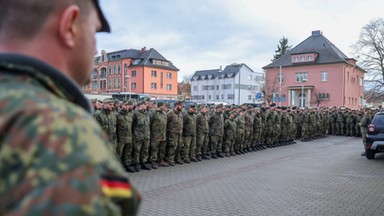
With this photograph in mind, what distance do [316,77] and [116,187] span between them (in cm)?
5778

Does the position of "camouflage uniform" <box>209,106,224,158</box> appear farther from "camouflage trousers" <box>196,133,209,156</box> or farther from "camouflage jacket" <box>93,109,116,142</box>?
"camouflage jacket" <box>93,109,116,142</box>

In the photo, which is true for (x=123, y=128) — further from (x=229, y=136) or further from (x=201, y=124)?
(x=229, y=136)

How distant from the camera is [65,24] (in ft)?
3.67

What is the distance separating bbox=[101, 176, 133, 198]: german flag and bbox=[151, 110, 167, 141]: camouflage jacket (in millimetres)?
10326

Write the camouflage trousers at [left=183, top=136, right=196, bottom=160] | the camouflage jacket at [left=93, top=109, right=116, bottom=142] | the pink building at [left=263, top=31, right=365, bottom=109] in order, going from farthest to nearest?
the pink building at [left=263, top=31, right=365, bottom=109]
the camouflage trousers at [left=183, top=136, right=196, bottom=160]
the camouflage jacket at [left=93, top=109, right=116, bottom=142]

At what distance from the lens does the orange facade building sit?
231 feet

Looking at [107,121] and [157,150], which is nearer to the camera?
[107,121]

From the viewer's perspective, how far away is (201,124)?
43.4 ft

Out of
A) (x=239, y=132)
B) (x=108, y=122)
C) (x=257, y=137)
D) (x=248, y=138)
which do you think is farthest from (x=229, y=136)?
(x=108, y=122)

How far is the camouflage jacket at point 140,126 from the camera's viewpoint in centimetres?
1064

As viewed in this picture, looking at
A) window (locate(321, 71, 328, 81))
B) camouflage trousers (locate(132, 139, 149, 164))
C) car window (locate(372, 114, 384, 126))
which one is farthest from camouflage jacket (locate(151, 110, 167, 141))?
window (locate(321, 71, 328, 81))

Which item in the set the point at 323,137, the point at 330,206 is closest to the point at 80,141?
the point at 330,206

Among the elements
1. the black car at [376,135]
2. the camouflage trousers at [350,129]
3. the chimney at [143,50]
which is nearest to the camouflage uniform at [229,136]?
the black car at [376,135]

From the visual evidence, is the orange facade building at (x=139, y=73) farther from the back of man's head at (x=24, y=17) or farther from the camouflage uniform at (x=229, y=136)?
the back of man's head at (x=24, y=17)
